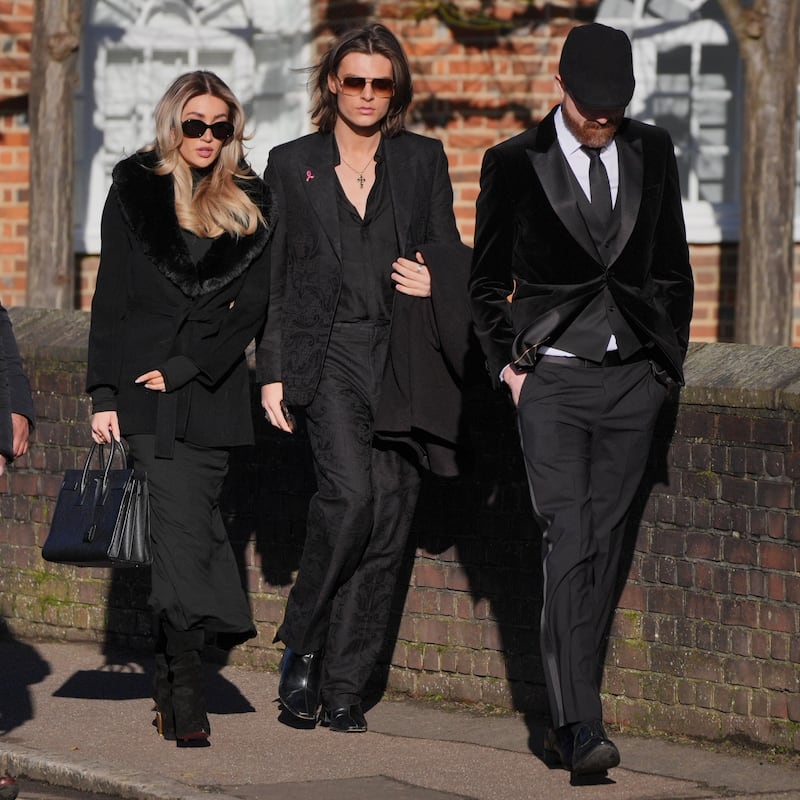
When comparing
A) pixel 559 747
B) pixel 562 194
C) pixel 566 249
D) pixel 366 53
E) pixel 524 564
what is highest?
pixel 366 53

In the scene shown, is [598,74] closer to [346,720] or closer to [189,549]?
[189,549]

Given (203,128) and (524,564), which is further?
(524,564)

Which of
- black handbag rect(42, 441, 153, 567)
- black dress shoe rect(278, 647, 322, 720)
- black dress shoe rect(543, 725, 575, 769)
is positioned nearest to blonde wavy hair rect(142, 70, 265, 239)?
black handbag rect(42, 441, 153, 567)

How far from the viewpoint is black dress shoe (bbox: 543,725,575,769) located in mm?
5688

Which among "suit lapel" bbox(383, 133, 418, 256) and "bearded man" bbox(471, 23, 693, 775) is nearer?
"bearded man" bbox(471, 23, 693, 775)

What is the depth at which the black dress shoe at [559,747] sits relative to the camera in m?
5.69

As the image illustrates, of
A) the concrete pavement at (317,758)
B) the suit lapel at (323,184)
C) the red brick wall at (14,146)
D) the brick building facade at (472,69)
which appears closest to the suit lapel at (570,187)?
the suit lapel at (323,184)

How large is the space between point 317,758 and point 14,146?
786 centimetres

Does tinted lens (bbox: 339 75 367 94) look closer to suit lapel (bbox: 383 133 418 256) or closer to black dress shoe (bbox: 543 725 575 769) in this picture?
suit lapel (bbox: 383 133 418 256)

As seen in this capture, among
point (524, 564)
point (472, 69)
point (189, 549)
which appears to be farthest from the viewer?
point (472, 69)

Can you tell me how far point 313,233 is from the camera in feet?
21.1

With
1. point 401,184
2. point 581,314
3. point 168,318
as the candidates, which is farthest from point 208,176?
point 581,314

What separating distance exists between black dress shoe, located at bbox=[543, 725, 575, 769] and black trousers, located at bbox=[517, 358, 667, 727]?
55mm

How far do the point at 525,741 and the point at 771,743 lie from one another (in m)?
0.78
